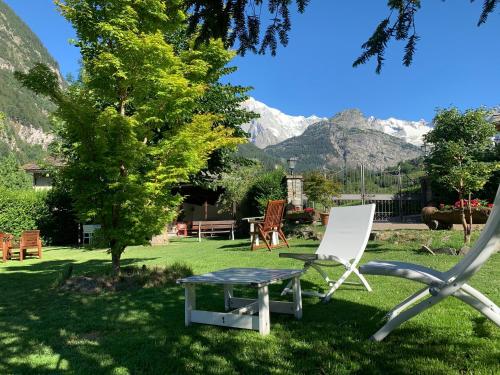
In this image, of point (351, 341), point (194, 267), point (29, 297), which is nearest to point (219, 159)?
point (194, 267)

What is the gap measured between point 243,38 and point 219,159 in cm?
1271

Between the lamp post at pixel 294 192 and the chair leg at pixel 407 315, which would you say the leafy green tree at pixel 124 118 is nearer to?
the chair leg at pixel 407 315

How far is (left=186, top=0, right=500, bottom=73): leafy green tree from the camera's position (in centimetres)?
344

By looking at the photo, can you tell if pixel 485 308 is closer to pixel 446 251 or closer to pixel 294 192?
pixel 446 251

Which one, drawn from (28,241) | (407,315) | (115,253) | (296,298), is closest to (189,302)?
(296,298)

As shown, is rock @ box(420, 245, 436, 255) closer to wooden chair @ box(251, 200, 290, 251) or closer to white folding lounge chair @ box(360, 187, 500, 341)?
wooden chair @ box(251, 200, 290, 251)

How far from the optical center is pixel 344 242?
4930 mm

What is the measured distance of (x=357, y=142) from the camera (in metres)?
104

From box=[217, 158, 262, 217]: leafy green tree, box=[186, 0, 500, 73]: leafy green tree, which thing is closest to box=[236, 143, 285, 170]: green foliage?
box=[217, 158, 262, 217]: leafy green tree

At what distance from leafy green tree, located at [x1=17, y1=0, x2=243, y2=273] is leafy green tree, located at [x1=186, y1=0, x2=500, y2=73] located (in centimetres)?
271

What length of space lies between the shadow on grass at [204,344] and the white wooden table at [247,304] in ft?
0.28

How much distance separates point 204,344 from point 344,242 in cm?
243

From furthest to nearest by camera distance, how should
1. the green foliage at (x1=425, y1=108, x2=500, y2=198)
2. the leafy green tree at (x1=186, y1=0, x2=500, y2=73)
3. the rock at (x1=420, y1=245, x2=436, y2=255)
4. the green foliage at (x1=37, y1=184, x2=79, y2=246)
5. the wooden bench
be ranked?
1. the green foliage at (x1=37, y1=184, x2=79, y2=246)
2. the wooden bench
3. the green foliage at (x1=425, y1=108, x2=500, y2=198)
4. the rock at (x1=420, y1=245, x2=436, y2=255)
5. the leafy green tree at (x1=186, y1=0, x2=500, y2=73)

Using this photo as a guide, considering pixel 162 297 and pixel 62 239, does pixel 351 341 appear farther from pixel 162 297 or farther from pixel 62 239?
pixel 62 239
